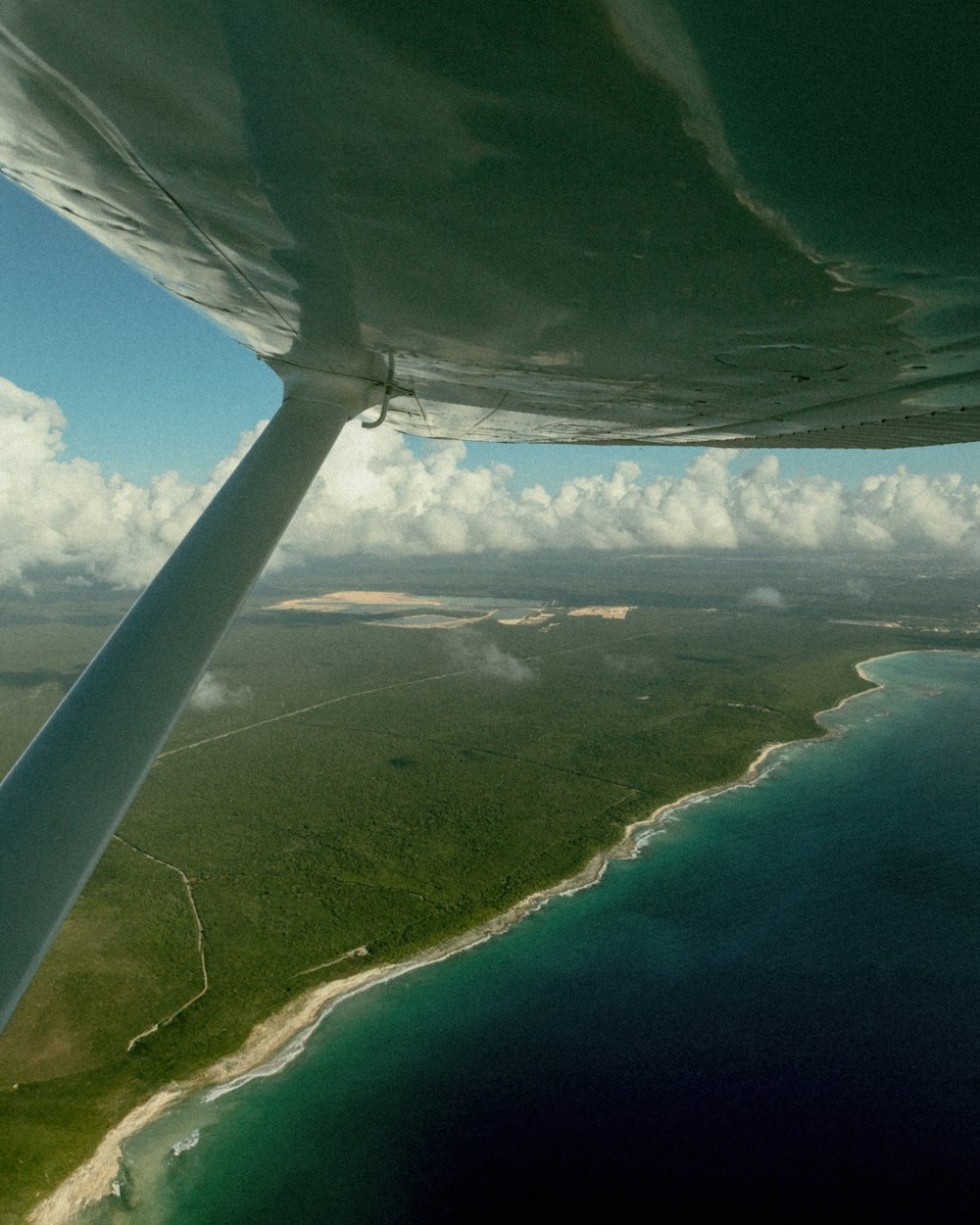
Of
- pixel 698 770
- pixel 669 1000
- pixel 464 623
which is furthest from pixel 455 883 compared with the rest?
pixel 464 623

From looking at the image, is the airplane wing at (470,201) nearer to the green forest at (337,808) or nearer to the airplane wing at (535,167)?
the airplane wing at (535,167)

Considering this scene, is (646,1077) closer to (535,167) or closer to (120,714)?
(120,714)

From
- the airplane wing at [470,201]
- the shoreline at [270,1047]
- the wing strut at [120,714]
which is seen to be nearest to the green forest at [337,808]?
the shoreline at [270,1047]

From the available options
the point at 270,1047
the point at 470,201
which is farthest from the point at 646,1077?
the point at 470,201

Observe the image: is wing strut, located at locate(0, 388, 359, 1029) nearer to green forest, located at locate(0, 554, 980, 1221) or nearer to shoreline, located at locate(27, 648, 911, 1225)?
shoreline, located at locate(27, 648, 911, 1225)

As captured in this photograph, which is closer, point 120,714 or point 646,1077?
point 120,714
